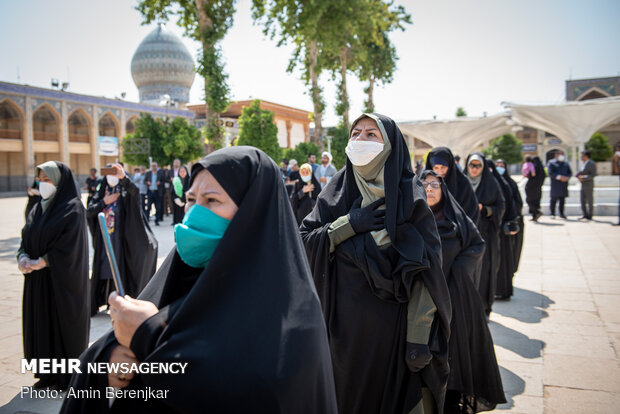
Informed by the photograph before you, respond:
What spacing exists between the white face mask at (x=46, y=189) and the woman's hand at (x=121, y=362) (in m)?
2.73

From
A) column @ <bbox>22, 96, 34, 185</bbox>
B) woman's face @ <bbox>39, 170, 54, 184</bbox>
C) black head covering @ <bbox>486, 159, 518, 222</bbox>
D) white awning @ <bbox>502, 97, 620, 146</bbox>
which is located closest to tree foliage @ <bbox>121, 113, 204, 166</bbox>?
column @ <bbox>22, 96, 34, 185</bbox>

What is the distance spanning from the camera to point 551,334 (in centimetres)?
439

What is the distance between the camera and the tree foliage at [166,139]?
2038 centimetres

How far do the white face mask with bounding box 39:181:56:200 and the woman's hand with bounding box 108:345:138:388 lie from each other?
2.73 meters

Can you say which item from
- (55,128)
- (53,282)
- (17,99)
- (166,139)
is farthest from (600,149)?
(55,128)

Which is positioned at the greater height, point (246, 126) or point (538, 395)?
point (246, 126)

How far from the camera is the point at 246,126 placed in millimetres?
18016

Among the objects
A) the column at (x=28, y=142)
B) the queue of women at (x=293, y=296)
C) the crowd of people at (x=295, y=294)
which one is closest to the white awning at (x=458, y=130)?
the crowd of people at (x=295, y=294)

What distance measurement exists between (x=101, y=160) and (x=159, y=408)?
131ft

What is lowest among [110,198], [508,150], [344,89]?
[110,198]

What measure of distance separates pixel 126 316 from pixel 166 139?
813 inches

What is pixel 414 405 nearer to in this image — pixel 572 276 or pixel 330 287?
pixel 330 287

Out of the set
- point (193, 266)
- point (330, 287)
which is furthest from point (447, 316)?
point (193, 266)

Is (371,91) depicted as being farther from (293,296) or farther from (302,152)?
(293,296)
